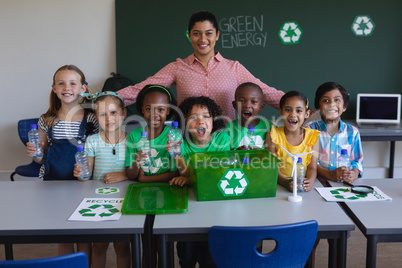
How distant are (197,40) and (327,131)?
1.01m

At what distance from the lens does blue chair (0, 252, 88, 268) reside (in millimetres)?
1095

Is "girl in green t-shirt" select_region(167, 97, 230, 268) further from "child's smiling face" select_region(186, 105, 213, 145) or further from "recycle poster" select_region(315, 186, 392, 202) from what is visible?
"recycle poster" select_region(315, 186, 392, 202)

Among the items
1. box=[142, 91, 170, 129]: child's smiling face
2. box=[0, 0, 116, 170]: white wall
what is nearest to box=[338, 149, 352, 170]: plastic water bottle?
box=[142, 91, 170, 129]: child's smiling face

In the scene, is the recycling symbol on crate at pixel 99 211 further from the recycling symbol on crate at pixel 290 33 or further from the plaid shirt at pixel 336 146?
the recycling symbol on crate at pixel 290 33

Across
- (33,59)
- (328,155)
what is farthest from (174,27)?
(328,155)

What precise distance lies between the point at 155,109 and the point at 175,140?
0.22 metres

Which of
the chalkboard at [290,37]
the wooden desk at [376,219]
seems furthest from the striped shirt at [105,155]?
the chalkboard at [290,37]

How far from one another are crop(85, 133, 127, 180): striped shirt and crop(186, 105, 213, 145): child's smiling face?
40 cm

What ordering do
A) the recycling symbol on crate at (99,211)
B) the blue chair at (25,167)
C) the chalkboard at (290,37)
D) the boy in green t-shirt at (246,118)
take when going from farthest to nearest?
the chalkboard at (290,37)
the blue chair at (25,167)
the boy in green t-shirt at (246,118)
the recycling symbol on crate at (99,211)

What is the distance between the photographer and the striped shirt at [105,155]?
2.15 meters

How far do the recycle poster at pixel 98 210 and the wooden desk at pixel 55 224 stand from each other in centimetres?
3

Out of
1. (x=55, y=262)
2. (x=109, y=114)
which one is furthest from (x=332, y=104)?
(x=55, y=262)

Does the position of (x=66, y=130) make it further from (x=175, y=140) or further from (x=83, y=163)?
(x=175, y=140)

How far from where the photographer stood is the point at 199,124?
207 cm
